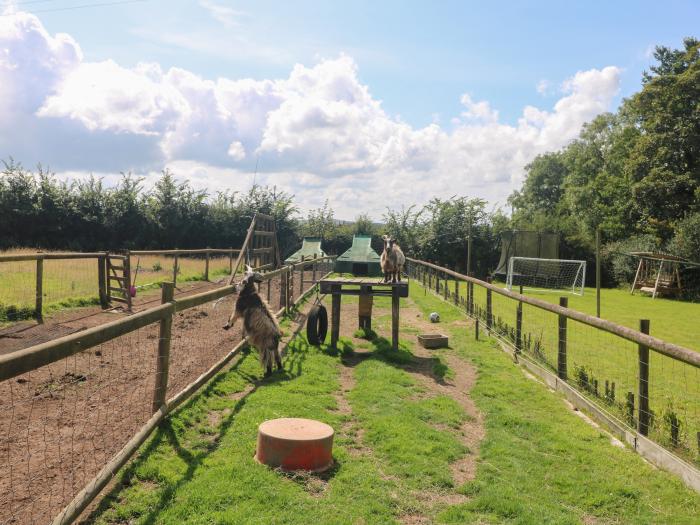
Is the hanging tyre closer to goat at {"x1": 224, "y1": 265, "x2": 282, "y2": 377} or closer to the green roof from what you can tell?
goat at {"x1": 224, "y1": 265, "x2": 282, "y2": 377}

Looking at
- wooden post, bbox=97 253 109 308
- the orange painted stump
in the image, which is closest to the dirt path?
the orange painted stump

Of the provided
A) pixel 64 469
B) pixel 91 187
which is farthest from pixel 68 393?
pixel 91 187

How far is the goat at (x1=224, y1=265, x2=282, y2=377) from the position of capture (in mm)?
6984

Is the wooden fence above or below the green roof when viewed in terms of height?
below

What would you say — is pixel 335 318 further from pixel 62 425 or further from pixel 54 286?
pixel 54 286

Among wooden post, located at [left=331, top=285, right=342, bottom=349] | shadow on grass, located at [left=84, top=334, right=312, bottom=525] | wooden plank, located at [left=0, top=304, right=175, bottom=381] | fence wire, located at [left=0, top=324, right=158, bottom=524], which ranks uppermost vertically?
wooden plank, located at [left=0, top=304, right=175, bottom=381]

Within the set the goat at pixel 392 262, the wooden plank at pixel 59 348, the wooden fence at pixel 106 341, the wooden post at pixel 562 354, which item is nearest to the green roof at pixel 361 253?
the goat at pixel 392 262

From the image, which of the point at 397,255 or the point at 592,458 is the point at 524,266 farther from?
the point at 592,458

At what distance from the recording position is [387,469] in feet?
15.1

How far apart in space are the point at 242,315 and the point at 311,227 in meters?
31.2

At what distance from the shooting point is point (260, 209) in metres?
36.3

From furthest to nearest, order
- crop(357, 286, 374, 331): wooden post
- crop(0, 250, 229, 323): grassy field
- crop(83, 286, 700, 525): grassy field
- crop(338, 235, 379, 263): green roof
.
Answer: crop(338, 235, 379, 263): green roof, crop(357, 286, 374, 331): wooden post, crop(0, 250, 229, 323): grassy field, crop(83, 286, 700, 525): grassy field

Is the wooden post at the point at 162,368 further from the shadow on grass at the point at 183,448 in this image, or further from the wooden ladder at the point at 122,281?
the wooden ladder at the point at 122,281

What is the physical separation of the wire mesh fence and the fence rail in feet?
0.03
